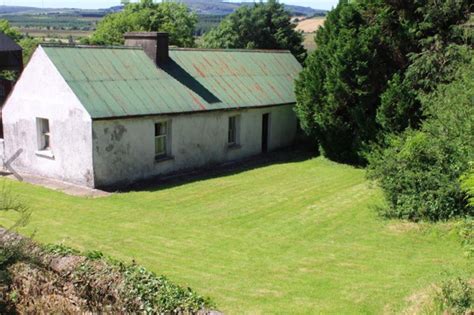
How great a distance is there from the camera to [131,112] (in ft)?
66.1

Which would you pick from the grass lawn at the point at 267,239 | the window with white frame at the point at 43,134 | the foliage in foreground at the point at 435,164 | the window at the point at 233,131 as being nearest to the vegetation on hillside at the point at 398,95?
the foliage in foreground at the point at 435,164

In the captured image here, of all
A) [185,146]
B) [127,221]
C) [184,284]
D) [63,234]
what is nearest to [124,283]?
[184,284]

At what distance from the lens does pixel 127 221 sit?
15.8m

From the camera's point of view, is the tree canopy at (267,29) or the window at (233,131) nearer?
the window at (233,131)

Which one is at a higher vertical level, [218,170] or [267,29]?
[267,29]

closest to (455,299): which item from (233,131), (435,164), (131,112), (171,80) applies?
(435,164)

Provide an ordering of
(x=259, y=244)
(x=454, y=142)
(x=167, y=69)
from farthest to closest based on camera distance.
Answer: (x=167, y=69) < (x=454, y=142) < (x=259, y=244)

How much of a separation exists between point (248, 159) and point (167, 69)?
5.81 meters

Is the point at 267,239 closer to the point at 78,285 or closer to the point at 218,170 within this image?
the point at 78,285

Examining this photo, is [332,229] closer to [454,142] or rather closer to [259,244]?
[259,244]

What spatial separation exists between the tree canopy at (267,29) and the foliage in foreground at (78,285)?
32041mm

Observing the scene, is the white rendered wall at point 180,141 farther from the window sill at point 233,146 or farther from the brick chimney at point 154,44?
the brick chimney at point 154,44

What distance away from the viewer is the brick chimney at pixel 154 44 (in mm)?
23828

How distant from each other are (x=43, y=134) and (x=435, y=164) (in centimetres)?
1477
